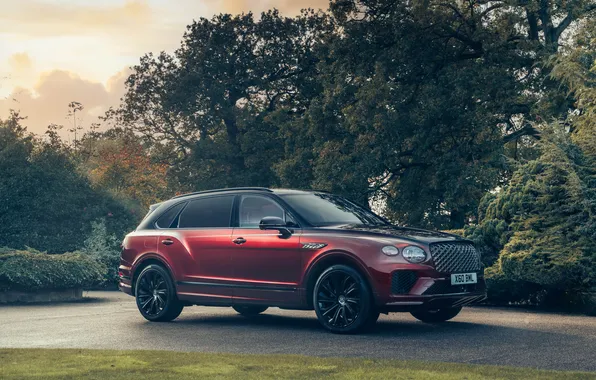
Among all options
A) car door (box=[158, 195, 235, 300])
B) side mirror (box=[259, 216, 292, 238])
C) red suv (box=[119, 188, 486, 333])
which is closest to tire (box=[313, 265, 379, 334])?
red suv (box=[119, 188, 486, 333])

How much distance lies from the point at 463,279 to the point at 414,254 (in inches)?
33.6

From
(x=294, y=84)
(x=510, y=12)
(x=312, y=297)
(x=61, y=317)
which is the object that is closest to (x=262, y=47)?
(x=294, y=84)

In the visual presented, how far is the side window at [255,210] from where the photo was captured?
38.1 feet

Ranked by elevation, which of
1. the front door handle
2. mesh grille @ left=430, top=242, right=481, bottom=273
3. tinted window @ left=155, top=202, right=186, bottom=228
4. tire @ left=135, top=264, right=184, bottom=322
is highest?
tinted window @ left=155, top=202, right=186, bottom=228

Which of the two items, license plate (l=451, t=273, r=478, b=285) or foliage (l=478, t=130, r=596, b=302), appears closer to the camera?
license plate (l=451, t=273, r=478, b=285)

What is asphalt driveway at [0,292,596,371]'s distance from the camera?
875cm

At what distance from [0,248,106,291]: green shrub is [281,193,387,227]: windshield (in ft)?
27.1

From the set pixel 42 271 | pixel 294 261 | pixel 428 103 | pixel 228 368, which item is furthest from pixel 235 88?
pixel 228 368

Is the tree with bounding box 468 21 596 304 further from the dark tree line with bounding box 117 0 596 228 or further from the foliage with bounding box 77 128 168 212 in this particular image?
the foliage with bounding box 77 128 168 212

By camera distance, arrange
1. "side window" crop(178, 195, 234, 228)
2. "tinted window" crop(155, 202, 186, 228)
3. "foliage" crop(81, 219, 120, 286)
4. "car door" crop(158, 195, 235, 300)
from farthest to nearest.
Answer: "foliage" crop(81, 219, 120, 286), "tinted window" crop(155, 202, 186, 228), "side window" crop(178, 195, 234, 228), "car door" crop(158, 195, 235, 300)

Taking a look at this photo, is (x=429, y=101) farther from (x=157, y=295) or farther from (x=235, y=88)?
(x=157, y=295)

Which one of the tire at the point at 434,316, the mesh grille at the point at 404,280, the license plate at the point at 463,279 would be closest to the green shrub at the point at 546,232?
the tire at the point at 434,316

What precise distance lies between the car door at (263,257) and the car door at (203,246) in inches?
7.5

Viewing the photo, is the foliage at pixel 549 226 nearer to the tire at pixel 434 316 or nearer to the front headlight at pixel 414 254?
the tire at pixel 434 316
